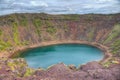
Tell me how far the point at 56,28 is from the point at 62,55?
34.1m

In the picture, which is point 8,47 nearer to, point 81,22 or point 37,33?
point 37,33

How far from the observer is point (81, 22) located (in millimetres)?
159125

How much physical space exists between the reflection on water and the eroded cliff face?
4.15 m

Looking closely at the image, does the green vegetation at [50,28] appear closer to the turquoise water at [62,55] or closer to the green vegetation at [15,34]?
the turquoise water at [62,55]

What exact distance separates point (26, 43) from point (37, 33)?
38.3 feet

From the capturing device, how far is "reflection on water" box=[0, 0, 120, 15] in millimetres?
163500

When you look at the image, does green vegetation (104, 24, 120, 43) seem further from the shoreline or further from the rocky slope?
the rocky slope

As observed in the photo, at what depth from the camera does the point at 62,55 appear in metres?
126

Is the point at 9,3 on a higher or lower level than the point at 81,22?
higher

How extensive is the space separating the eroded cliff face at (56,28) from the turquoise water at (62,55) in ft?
30.6

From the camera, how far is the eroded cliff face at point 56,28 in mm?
146875

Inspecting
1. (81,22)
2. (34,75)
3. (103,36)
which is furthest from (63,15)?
(34,75)

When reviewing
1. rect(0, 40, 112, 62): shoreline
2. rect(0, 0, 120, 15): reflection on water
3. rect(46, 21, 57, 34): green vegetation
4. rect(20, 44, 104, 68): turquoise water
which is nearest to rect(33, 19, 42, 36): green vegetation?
rect(46, 21, 57, 34): green vegetation

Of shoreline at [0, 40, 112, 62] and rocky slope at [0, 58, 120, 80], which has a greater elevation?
rocky slope at [0, 58, 120, 80]
